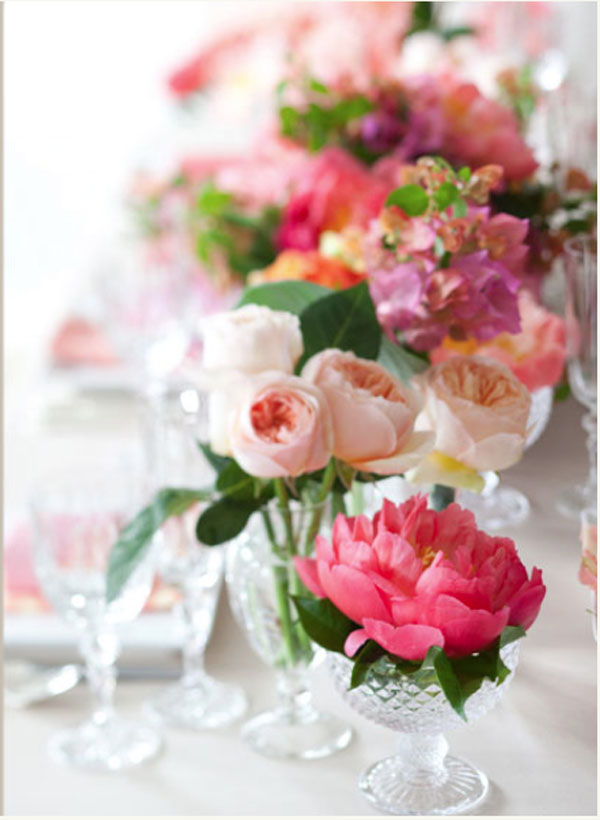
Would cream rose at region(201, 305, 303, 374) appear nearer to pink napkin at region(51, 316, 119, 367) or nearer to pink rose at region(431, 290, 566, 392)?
pink rose at region(431, 290, 566, 392)

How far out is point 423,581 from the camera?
58 centimetres

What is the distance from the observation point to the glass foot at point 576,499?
2.96ft

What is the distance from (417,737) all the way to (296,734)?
119mm

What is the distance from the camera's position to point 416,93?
1355 millimetres

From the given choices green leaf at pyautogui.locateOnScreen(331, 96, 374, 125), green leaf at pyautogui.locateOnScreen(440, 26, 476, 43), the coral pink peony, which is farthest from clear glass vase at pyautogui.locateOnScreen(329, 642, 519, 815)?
green leaf at pyautogui.locateOnScreen(440, 26, 476, 43)

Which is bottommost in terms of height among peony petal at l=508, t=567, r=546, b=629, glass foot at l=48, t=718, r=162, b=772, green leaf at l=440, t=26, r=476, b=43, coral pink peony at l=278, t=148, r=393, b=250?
glass foot at l=48, t=718, r=162, b=772

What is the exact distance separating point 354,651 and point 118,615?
0.26 m

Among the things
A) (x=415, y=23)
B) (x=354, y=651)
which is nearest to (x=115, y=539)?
(x=354, y=651)

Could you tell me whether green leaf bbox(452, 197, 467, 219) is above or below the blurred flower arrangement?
below

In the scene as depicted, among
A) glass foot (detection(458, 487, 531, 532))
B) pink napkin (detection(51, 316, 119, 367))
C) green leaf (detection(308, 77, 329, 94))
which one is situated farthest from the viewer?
pink napkin (detection(51, 316, 119, 367))

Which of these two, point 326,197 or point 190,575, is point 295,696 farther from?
point 326,197

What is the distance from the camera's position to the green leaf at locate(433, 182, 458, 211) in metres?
0.71

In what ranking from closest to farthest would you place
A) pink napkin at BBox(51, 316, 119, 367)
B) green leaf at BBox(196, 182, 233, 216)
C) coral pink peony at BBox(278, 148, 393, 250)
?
coral pink peony at BBox(278, 148, 393, 250), green leaf at BBox(196, 182, 233, 216), pink napkin at BBox(51, 316, 119, 367)

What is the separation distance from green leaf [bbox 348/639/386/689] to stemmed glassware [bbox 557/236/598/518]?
0.30 metres
